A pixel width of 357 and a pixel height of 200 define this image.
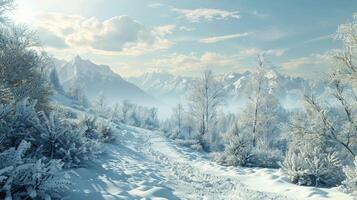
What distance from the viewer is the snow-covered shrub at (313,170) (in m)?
11.6

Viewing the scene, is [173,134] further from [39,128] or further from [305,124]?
[39,128]

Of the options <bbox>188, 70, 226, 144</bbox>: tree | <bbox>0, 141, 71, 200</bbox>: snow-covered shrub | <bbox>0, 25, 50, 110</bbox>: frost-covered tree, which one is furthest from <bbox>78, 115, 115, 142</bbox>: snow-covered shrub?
<bbox>188, 70, 226, 144</bbox>: tree

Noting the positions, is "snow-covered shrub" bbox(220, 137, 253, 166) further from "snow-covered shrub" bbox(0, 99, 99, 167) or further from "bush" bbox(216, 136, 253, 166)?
"snow-covered shrub" bbox(0, 99, 99, 167)

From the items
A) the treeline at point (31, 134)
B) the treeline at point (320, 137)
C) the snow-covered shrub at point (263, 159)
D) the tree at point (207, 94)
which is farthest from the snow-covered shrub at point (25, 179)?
the tree at point (207, 94)

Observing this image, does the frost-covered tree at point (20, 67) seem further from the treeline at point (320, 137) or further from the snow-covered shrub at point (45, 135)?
the treeline at point (320, 137)

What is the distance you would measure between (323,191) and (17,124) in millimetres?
8534

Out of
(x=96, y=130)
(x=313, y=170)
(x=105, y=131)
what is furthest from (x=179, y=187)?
(x=105, y=131)

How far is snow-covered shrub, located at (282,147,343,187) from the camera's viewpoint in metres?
11.6

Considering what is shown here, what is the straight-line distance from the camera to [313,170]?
1174cm

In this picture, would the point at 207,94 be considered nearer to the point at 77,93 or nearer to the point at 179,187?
the point at 179,187

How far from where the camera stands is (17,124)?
834cm

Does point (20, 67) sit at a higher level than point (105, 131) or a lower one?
higher

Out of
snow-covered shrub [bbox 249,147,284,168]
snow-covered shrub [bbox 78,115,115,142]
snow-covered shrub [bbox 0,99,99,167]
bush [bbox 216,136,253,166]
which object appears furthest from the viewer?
snow-covered shrub [bbox 78,115,115,142]

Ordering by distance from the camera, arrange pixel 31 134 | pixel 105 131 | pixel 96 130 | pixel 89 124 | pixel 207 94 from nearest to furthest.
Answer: pixel 31 134 → pixel 89 124 → pixel 96 130 → pixel 105 131 → pixel 207 94
